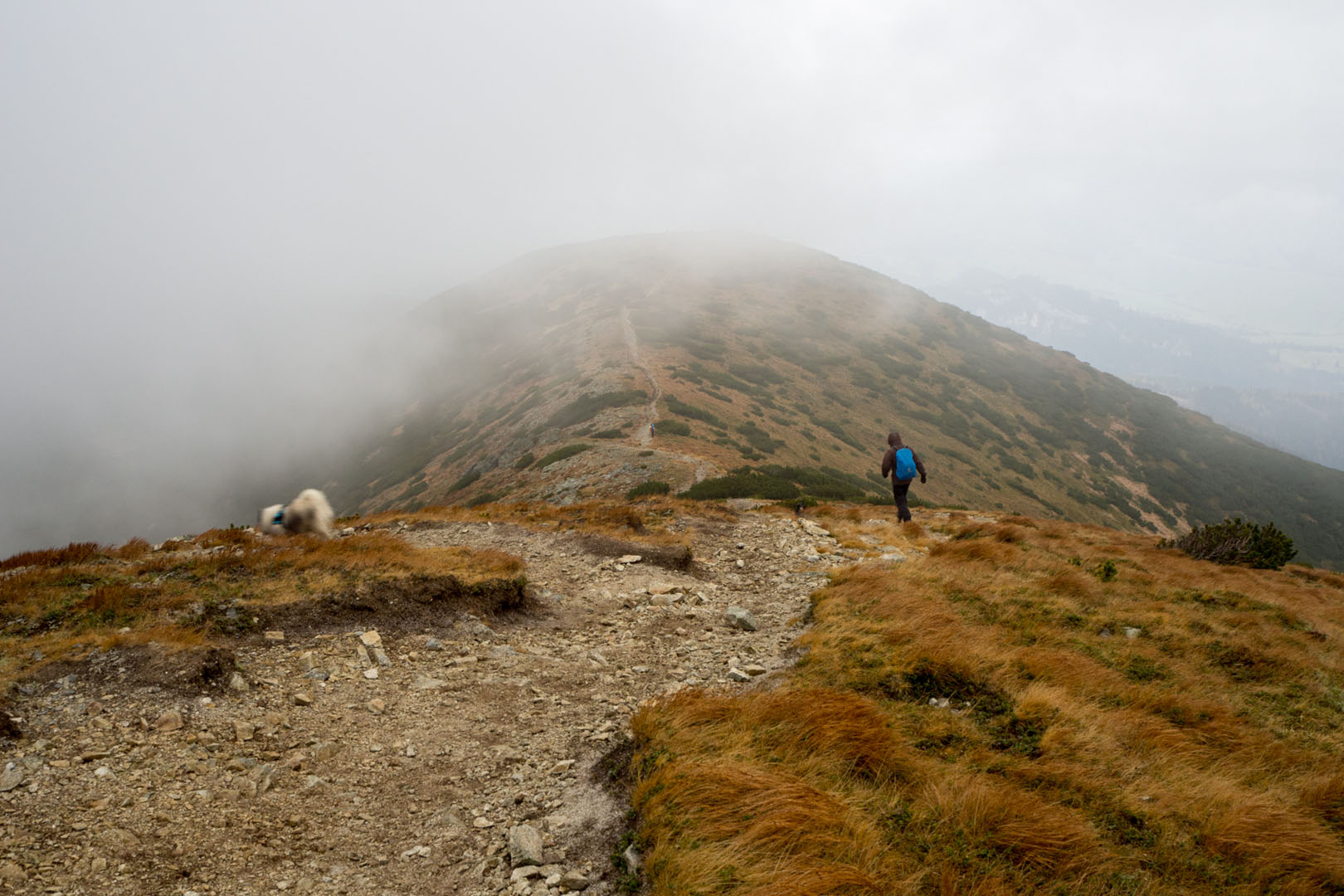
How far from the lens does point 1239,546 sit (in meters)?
16.7

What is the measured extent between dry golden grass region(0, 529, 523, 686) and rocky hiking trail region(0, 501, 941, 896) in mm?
595

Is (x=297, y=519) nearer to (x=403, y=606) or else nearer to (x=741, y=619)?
(x=403, y=606)

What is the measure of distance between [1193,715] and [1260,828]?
244cm

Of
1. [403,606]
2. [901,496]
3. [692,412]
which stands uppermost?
[692,412]

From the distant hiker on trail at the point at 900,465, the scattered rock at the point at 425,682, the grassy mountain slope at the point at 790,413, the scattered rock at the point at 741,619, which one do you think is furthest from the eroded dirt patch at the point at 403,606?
the grassy mountain slope at the point at 790,413

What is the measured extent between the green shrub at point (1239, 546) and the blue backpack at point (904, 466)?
28.8 ft

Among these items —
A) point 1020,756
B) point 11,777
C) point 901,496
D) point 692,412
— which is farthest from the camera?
point 692,412

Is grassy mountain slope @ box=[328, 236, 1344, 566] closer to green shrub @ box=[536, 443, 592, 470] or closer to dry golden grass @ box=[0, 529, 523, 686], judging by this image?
green shrub @ box=[536, 443, 592, 470]

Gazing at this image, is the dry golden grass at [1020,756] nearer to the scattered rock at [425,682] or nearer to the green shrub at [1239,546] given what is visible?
the scattered rock at [425,682]

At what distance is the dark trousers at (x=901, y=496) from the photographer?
16125 mm

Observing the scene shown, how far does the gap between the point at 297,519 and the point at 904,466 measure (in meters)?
15.3

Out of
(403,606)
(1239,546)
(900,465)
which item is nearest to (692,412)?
(900,465)

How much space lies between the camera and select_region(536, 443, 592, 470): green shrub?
3390 cm

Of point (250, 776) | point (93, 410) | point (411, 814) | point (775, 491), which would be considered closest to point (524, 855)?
point (411, 814)
